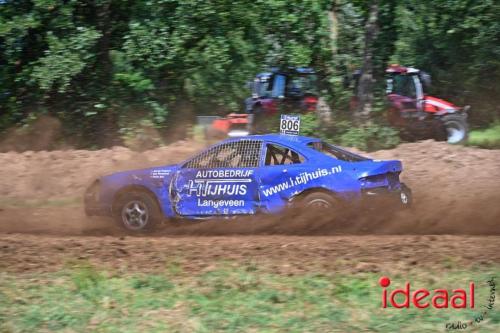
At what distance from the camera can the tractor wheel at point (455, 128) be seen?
17828mm

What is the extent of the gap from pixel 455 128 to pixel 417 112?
1113mm

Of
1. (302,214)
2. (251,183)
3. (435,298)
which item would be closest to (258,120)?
(251,183)

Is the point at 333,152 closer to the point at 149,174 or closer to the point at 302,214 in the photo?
the point at 302,214

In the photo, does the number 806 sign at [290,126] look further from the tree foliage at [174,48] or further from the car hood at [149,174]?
the tree foliage at [174,48]

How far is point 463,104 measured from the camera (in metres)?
21.2

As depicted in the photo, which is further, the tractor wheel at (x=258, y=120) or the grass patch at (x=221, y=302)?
the tractor wheel at (x=258, y=120)

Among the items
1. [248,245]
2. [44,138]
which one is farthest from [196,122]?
[248,245]

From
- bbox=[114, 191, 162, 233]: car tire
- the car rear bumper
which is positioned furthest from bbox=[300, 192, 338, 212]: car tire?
bbox=[114, 191, 162, 233]: car tire

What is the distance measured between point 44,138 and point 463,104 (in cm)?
1214

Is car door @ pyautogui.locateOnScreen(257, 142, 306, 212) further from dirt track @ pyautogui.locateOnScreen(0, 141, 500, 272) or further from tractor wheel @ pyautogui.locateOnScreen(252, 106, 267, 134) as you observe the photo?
tractor wheel @ pyautogui.locateOnScreen(252, 106, 267, 134)

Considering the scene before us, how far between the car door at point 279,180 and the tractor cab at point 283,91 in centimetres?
836

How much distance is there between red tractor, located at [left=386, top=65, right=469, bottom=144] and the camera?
1800 cm

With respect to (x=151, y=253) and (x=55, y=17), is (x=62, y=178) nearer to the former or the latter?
(x=55, y=17)

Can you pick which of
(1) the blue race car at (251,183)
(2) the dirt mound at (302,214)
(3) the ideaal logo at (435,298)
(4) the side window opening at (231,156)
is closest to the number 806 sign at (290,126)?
(1) the blue race car at (251,183)
